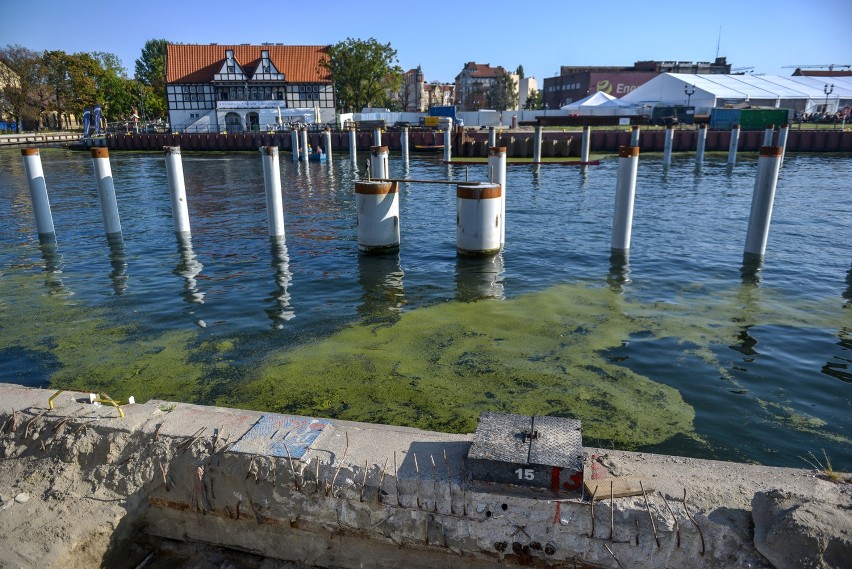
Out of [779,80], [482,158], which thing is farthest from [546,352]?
[779,80]

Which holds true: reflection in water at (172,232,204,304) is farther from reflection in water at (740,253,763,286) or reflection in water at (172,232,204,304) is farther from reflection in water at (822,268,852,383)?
reflection in water at (740,253,763,286)

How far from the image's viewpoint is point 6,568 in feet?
12.4

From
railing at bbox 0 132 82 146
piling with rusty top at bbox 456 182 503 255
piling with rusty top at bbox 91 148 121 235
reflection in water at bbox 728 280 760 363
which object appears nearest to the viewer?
reflection in water at bbox 728 280 760 363

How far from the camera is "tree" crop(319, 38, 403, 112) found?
69.2 metres

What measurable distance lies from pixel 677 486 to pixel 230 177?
3208cm

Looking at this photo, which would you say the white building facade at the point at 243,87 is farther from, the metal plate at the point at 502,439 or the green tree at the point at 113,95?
the metal plate at the point at 502,439

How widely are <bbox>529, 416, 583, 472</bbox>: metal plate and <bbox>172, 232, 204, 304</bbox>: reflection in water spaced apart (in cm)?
793

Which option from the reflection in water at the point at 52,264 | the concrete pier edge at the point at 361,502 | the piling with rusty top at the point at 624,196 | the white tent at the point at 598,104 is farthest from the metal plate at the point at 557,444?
the white tent at the point at 598,104

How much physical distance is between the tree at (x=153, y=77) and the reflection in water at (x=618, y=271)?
7685 centimetres

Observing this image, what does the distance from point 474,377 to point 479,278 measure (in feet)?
16.0

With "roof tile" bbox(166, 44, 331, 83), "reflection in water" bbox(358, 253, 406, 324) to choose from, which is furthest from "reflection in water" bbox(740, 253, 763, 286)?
"roof tile" bbox(166, 44, 331, 83)

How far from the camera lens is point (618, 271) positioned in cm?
1227

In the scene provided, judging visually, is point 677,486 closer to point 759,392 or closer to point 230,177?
point 759,392

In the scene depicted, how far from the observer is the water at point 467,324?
6.52m
